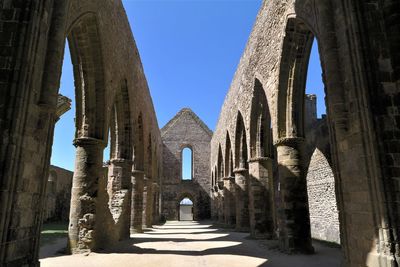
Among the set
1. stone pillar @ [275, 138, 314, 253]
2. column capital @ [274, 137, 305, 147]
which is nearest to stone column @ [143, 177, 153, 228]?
stone pillar @ [275, 138, 314, 253]

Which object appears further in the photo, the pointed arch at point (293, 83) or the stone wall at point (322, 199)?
the stone wall at point (322, 199)

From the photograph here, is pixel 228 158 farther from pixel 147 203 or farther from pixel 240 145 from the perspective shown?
pixel 147 203

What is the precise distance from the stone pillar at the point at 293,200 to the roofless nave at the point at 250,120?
2cm

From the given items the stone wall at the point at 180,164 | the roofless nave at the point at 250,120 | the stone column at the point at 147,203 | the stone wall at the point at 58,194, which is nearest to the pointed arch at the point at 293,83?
the roofless nave at the point at 250,120

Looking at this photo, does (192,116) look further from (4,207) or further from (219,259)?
(4,207)

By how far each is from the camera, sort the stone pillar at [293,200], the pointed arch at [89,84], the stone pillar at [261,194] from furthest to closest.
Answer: the stone pillar at [261,194]
the pointed arch at [89,84]
the stone pillar at [293,200]

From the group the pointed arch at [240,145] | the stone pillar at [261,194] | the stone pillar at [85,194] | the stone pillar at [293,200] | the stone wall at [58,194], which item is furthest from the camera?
the stone wall at [58,194]

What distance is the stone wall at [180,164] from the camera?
2617cm

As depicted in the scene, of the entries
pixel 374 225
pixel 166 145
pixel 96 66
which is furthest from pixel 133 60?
pixel 166 145

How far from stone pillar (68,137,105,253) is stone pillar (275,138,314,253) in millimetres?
4508

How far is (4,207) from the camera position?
3268mm

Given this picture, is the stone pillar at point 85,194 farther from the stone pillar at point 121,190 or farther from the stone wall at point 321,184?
the stone wall at point 321,184

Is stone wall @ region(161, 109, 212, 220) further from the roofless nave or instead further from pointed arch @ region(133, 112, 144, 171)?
pointed arch @ region(133, 112, 144, 171)

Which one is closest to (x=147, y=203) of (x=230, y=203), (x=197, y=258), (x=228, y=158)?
(x=230, y=203)
